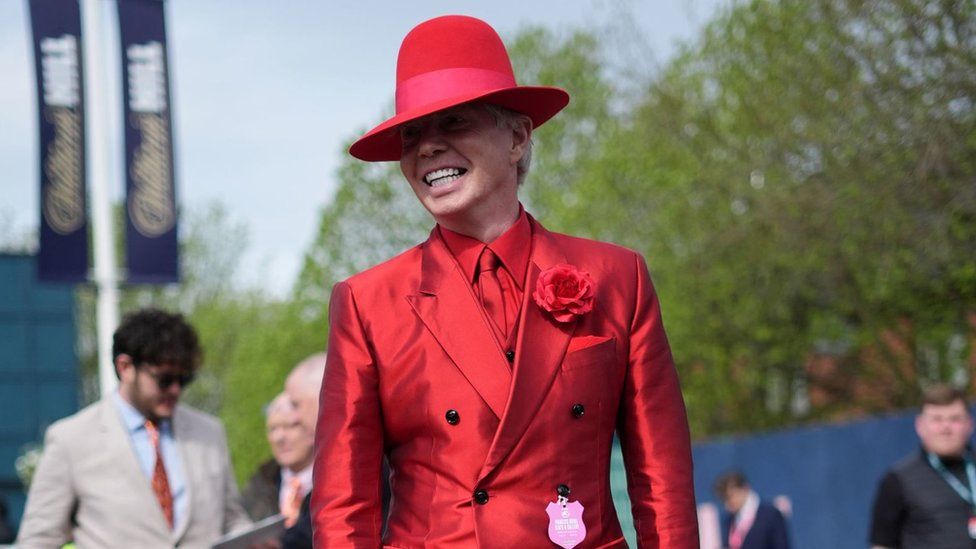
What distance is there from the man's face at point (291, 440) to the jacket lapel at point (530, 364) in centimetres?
414

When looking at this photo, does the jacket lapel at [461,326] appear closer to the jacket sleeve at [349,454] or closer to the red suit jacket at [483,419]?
the red suit jacket at [483,419]

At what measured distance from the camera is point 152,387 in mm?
6504

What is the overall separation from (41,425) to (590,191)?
11.5 meters

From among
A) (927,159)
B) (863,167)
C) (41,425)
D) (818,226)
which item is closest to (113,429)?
(927,159)

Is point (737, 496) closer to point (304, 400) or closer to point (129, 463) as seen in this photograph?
point (304, 400)

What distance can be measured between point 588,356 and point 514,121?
549 mm

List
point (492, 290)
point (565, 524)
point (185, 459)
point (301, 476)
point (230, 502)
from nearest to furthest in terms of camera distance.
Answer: point (565, 524) → point (492, 290) → point (185, 459) → point (230, 502) → point (301, 476)

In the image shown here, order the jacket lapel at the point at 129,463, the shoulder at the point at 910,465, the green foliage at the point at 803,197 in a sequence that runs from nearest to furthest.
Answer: the jacket lapel at the point at 129,463 < the shoulder at the point at 910,465 < the green foliage at the point at 803,197

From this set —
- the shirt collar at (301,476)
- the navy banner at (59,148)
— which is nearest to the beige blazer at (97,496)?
the shirt collar at (301,476)

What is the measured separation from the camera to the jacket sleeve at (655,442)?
3.32m

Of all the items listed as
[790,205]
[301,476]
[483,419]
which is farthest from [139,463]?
[790,205]

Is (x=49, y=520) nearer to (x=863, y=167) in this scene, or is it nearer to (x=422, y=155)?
(x=422, y=155)

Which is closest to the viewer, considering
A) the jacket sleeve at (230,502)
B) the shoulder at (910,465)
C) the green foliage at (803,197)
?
the jacket sleeve at (230,502)

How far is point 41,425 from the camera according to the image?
3231 centimetres
